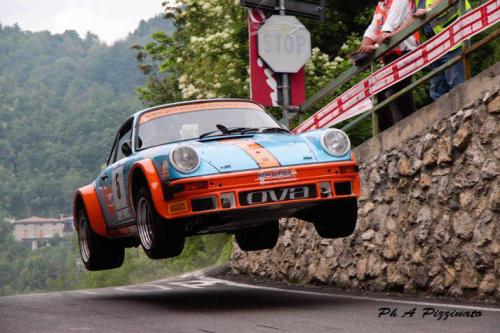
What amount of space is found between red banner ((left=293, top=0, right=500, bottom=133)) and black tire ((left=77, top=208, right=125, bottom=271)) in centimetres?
348

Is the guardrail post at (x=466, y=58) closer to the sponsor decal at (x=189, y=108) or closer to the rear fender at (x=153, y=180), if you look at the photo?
the sponsor decal at (x=189, y=108)

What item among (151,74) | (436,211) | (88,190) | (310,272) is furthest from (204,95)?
(151,74)

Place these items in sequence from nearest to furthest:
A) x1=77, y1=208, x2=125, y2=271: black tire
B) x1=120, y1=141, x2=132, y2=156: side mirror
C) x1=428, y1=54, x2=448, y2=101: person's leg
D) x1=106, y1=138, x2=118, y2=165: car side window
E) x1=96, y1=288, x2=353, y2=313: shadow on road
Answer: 1. x1=96, y1=288, x2=353, y2=313: shadow on road
2. x1=120, y1=141, x2=132, y2=156: side mirror
3. x1=428, y1=54, x2=448, y2=101: person's leg
4. x1=106, y1=138, x2=118, y2=165: car side window
5. x1=77, y1=208, x2=125, y2=271: black tire

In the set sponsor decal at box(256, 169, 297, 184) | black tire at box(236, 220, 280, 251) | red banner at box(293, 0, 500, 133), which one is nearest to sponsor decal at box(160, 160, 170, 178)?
sponsor decal at box(256, 169, 297, 184)

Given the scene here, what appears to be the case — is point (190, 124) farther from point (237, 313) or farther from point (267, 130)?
point (237, 313)

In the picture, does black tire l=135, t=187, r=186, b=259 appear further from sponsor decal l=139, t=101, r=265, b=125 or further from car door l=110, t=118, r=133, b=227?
sponsor decal l=139, t=101, r=265, b=125

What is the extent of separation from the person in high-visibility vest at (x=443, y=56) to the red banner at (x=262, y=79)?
335 centimetres

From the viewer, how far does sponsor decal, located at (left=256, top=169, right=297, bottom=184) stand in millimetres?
9227

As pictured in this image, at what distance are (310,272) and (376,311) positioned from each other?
517 cm

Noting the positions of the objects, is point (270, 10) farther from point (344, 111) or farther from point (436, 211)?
point (436, 211)

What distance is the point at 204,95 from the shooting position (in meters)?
21.9

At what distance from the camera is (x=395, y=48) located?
12359 mm

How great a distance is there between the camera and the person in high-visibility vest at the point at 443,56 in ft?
37.3

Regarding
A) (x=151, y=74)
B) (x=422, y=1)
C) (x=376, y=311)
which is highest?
(x=151, y=74)
